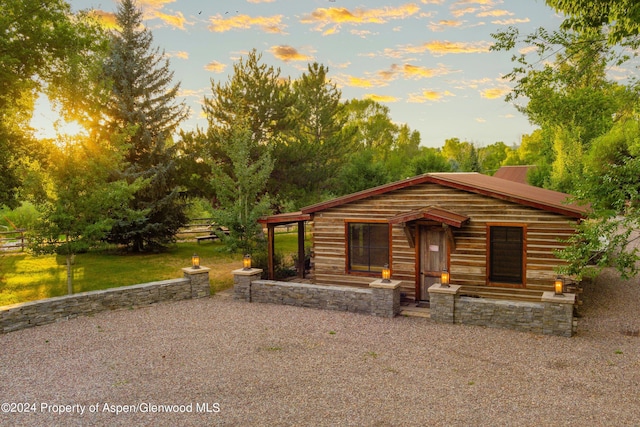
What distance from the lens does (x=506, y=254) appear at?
12.1m

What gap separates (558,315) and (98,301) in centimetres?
1184

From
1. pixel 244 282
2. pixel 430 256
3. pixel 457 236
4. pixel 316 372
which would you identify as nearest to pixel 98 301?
pixel 244 282

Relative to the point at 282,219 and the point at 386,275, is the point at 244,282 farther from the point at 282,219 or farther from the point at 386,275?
the point at 386,275

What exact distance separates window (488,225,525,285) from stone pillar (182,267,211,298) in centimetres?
873

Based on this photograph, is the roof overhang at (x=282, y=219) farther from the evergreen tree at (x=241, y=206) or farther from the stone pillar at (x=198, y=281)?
the stone pillar at (x=198, y=281)

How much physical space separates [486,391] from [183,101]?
2344cm

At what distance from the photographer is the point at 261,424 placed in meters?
6.26

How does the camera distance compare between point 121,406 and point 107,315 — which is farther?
point 107,315

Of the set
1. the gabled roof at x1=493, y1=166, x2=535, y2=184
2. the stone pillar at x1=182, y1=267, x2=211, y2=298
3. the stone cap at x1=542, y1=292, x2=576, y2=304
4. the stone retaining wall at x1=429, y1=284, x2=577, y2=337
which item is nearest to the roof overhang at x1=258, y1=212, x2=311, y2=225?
the stone pillar at x1=182, y1=267, x2=211, y2=298

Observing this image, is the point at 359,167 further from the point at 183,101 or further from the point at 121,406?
the point at 121,406

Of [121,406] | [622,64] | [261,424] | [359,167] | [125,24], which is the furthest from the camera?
[359,167]

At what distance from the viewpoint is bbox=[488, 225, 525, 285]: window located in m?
11.9

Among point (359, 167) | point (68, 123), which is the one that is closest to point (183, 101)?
point (359, 167)

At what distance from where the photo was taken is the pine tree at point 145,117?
23859 mm
